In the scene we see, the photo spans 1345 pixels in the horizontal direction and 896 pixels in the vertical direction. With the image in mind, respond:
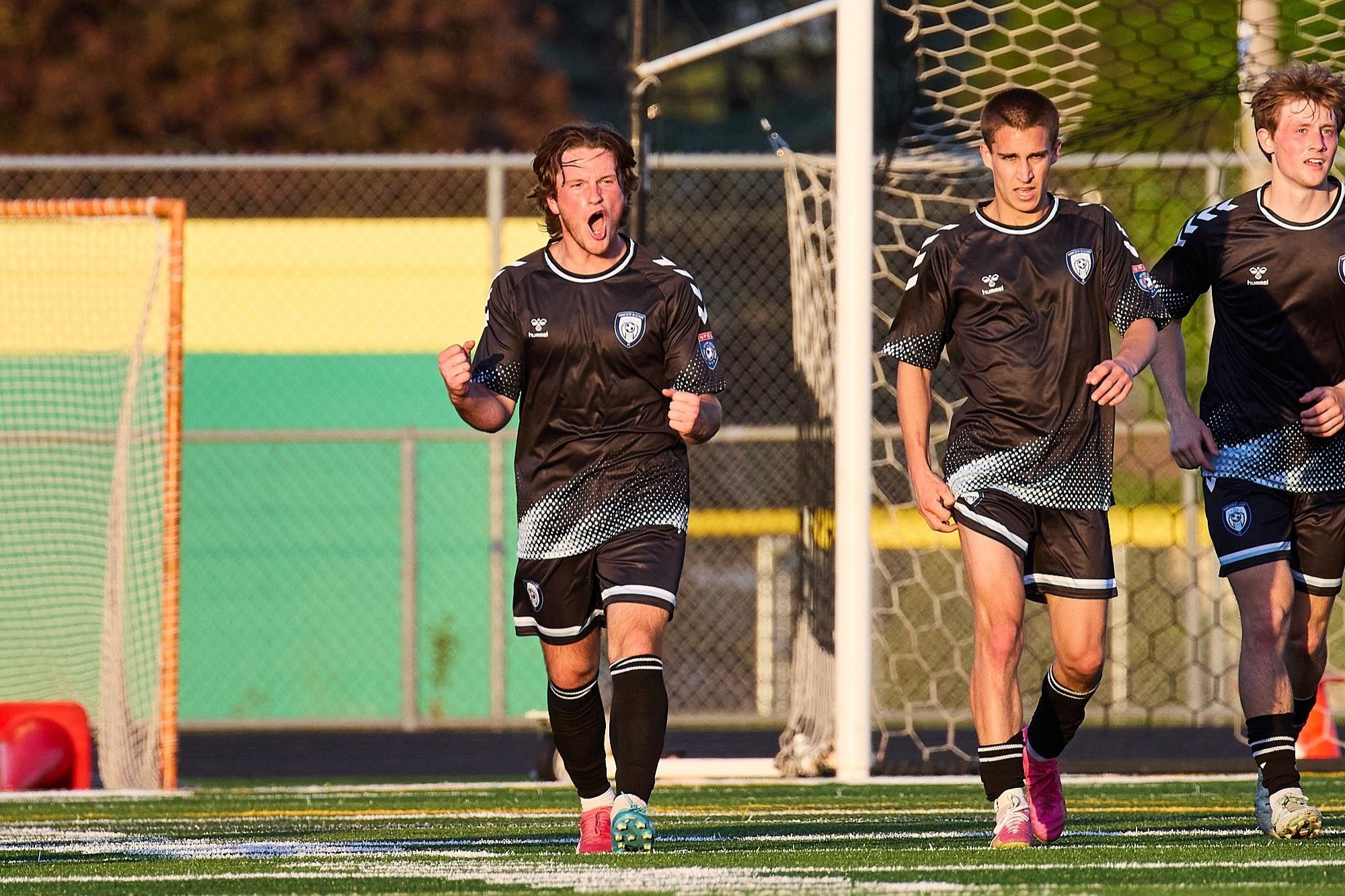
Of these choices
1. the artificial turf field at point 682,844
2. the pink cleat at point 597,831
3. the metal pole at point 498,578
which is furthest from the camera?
the metal pole at point 498,578

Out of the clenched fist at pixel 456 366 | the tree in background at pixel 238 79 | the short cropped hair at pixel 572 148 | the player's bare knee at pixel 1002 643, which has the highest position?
the tree in background at pixel 238 79

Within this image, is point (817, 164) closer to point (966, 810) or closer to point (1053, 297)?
point (966, 810)

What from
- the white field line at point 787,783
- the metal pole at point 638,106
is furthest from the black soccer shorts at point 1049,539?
the metal pole at point 638,106

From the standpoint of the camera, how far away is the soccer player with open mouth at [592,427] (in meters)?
5.72

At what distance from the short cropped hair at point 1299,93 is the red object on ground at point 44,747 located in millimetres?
6108

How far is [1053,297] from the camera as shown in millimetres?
5777

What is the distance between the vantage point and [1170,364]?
6.30 m

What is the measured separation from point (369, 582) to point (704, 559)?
226 centimetres

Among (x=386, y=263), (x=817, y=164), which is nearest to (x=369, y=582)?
(x=386, y=263)

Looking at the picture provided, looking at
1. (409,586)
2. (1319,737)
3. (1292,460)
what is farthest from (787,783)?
(409,586)

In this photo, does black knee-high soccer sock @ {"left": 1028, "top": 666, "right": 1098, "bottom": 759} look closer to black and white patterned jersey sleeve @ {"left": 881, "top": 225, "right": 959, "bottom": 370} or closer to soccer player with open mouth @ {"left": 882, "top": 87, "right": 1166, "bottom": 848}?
soccer player with open mouth @ {"left": 882, "top": 87, "right": 1166, "bottom": 848}

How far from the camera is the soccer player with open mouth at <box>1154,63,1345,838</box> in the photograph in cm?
603

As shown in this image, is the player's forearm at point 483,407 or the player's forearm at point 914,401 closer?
the player's forearm at point 483,407

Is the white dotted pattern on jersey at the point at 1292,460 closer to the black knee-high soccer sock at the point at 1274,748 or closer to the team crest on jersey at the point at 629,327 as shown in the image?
the black knee-high soccer sock at the point at 1274,748
